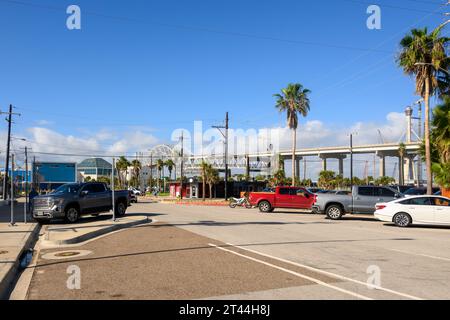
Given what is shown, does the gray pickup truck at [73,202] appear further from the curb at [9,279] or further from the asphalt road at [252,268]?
the curb at [9,279]

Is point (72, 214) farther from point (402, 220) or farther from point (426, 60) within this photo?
point (426, 60)

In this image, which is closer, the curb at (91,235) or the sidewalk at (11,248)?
the sidewalk at (11,248)

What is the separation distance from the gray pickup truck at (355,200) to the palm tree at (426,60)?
248 inches

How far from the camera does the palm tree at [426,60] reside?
27547 millimetres

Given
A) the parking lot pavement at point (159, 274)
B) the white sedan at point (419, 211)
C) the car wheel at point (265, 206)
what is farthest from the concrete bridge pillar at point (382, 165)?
the parking lot pavement at point (159, 274)

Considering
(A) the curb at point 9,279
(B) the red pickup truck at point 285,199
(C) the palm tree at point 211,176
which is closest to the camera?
(A) the curb at point 9,279

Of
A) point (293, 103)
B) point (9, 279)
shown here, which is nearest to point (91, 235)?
point (9, 279)

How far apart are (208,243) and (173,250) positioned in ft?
5.35

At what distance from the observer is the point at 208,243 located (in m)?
13.2

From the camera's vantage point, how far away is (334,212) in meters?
23.9

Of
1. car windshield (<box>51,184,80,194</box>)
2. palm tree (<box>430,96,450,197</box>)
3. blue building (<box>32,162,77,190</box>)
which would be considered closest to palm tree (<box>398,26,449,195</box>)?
palm tree (<box>430,96,450,197</box>)

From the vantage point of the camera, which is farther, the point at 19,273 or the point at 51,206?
the point at 51,206
